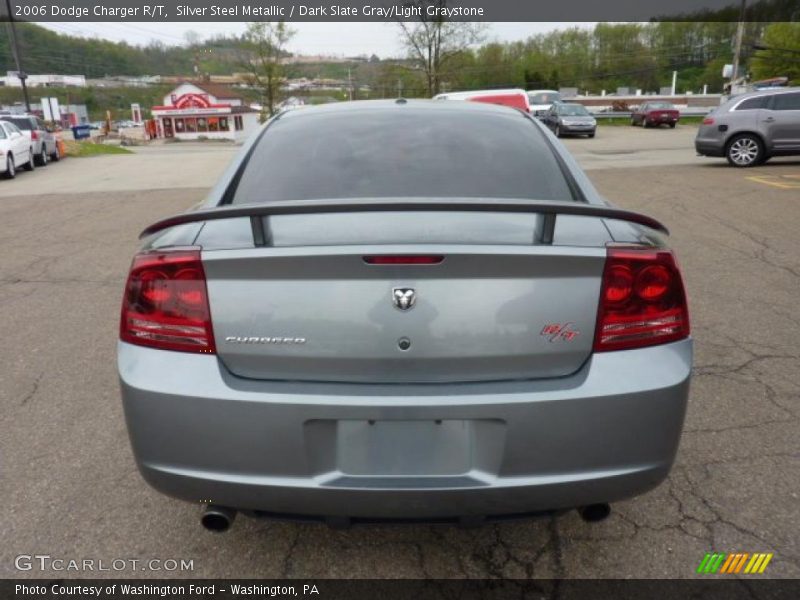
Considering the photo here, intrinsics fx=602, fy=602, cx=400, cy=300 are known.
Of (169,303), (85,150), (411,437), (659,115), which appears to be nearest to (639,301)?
(411,437)

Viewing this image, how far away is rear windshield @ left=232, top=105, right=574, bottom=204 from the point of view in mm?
2539

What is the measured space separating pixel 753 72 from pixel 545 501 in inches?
3468

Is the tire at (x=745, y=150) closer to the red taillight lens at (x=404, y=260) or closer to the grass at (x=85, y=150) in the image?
the red taillight lens at (x=404, y=260)

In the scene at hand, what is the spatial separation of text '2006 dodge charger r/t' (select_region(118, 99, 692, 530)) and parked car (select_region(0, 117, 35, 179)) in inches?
712

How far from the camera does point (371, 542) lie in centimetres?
239

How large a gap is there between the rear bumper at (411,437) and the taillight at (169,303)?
0.07 metres

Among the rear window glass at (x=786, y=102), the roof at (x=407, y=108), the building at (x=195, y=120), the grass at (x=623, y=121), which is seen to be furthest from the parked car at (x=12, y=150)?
the building at (x=195, y=120)

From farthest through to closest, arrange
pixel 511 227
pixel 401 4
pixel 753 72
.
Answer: pixel 753 72 < pixel 401 4 < pixel 511 227

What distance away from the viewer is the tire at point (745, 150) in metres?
14.2

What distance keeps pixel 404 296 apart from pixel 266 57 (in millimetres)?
60188

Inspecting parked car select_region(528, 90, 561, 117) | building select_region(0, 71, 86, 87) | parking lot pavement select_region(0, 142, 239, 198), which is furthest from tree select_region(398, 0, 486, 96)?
building select_region(0, 71, 86, 87)

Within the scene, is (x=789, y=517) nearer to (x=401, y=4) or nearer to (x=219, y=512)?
(x=219, y=512)

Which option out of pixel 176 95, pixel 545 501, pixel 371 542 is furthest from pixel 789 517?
pixel 176 95

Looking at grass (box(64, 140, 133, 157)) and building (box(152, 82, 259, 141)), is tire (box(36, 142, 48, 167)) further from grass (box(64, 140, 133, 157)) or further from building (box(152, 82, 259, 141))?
building (box(152, 82, 259, 141))
